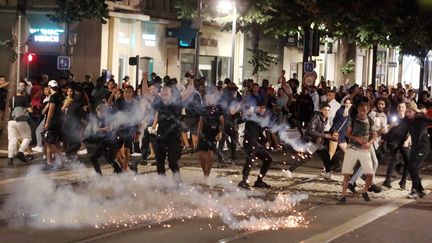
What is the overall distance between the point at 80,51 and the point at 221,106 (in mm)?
16562

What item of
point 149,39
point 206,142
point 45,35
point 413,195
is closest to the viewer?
point 413,195

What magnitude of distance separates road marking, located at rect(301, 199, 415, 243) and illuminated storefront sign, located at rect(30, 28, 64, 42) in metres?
19.8

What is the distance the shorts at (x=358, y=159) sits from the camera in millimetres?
11906

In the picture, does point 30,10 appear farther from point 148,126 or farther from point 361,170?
point 361,170

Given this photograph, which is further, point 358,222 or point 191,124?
point 191,124

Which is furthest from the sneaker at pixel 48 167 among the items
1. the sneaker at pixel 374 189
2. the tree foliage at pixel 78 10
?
the tree foliage at pixel 78 10

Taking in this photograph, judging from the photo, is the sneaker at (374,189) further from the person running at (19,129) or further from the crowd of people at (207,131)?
the person running at (19,129)

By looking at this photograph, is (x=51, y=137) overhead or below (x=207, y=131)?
below

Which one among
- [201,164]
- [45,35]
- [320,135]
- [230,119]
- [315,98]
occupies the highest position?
[45,35]

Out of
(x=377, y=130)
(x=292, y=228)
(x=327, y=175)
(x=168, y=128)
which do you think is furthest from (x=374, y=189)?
(x=292, y=228)

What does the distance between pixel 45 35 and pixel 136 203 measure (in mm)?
19862

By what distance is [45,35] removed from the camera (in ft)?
97.6

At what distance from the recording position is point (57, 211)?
10.3 metres

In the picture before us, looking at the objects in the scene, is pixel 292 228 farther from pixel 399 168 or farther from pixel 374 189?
pixel 399 168
